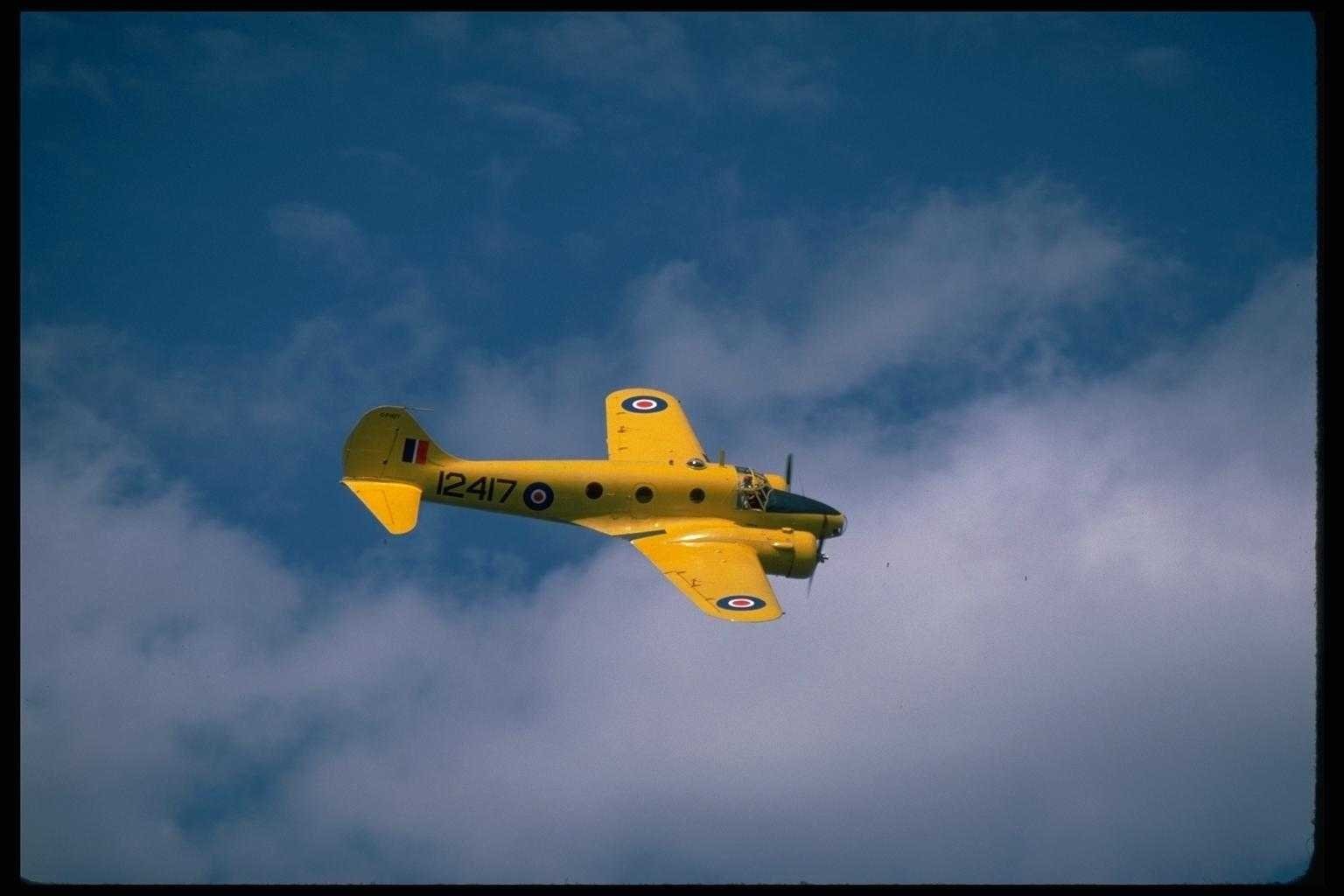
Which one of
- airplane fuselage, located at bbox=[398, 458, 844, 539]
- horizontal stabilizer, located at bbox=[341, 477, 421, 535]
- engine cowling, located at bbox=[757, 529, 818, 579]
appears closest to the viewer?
horizontal stabilizer, located at bbox=[341, 477, 421, 535]

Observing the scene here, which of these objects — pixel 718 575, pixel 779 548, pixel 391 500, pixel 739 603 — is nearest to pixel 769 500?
pixel 779 548

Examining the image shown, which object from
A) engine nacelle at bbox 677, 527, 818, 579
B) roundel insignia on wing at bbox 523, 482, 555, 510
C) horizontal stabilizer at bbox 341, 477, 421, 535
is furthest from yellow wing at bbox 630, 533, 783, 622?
horizontal stabilizer at bbox 341, 477, 421, 535

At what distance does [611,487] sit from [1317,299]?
23565 millimetres

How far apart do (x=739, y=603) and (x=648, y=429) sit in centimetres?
1067

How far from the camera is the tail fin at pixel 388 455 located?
143 ft

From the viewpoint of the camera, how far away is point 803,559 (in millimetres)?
42594

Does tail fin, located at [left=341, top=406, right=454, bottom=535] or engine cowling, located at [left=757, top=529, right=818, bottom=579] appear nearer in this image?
engine cowling, located at [left=757, top=529, right=818, bottom=579]

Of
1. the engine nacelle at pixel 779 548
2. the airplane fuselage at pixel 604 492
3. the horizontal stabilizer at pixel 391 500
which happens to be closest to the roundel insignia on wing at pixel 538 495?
the airplane fuselage at pixel 604 492

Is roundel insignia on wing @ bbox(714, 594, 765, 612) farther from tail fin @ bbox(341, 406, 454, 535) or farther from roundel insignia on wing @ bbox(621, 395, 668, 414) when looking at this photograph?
tail fin @ bbox(341, 406, 454, 535)

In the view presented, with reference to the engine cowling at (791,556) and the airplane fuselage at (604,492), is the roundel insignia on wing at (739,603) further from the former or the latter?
the airplane fuselage at (604,492)

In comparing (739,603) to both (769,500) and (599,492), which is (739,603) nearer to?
(769,500)

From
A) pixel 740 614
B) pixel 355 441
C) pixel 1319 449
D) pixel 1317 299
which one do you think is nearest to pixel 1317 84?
pixel 1317 299

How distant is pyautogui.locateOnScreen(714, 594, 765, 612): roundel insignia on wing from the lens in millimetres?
38875

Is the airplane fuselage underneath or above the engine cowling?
above
